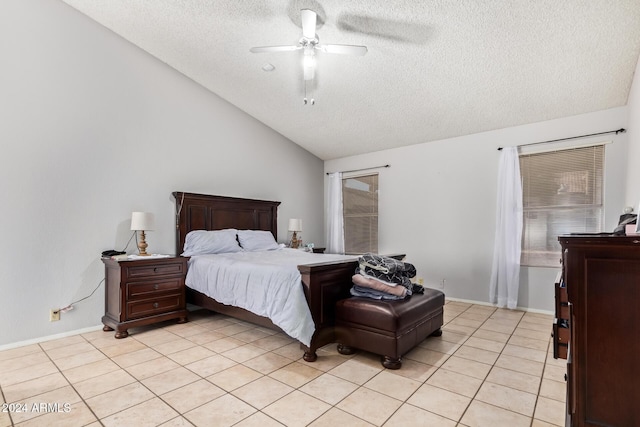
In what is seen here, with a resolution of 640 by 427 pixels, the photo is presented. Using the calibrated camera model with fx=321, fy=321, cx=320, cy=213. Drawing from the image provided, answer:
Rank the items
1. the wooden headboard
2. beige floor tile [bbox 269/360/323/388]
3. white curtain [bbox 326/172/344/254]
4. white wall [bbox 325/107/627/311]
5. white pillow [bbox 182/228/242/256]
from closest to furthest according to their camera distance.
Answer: beige floor tile [bbox 269/360/323/388] → white wall [bbox 325/107/627/311] → white pillow [bbox 182/228/242/256] → the wooden headboard → white curtain [bbox 326/172/344/254]

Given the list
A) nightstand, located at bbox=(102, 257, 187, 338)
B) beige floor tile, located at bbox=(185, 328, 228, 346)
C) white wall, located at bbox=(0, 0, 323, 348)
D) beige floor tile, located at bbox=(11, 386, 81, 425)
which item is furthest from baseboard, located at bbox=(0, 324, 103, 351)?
beige floor tile, located at bbox=(11, 386, 81, 425)

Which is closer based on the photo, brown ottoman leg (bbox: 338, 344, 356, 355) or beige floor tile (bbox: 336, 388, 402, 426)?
beige floor tile (bbox: 336, 388, 402, 426)

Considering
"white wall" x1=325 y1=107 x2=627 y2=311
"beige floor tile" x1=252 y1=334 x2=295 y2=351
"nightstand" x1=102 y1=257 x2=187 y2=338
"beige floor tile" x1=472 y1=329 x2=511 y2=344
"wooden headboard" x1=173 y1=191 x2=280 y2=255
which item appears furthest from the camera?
"wooden headboard" x1=173 y1=191 x2=280 y2=255

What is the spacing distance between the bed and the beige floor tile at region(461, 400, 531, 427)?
122 centimetres

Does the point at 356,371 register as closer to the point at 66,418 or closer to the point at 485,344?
the point at 485,344

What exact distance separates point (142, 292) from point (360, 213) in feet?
12.5

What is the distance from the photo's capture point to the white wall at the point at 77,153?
9.88ft

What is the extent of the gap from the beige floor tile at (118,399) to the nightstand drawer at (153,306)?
1.26 m

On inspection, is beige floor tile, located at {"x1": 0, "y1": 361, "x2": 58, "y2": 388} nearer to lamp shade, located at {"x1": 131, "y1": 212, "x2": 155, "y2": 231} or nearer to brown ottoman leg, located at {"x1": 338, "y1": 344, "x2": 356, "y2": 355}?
lamp shade, located at {"x1": 131, "y1": 212, "x2": 155, "y2": 231}

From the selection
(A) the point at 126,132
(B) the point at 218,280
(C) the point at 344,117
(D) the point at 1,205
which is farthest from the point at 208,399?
(C) the point at 344,117

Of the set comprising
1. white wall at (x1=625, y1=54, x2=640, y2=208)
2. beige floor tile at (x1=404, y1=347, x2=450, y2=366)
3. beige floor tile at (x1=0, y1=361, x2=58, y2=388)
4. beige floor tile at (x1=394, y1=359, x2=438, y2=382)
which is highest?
white wall at (x1=625, y1=54, x2=640, y2=208)

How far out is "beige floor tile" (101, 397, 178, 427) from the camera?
1812 mm

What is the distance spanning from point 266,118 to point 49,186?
2990mm

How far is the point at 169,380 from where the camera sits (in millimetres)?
2330
